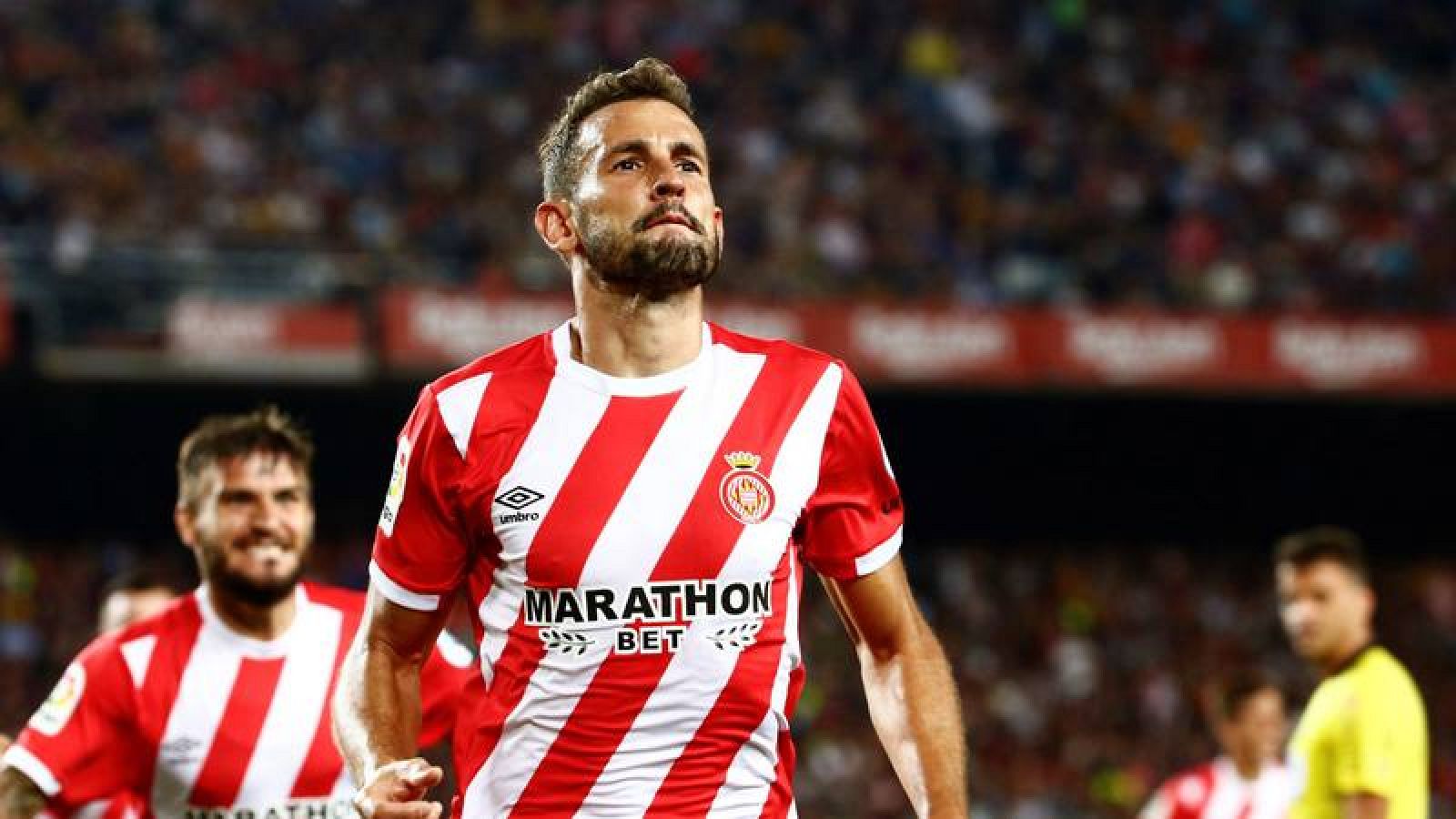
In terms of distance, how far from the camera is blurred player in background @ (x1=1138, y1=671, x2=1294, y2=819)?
783cm

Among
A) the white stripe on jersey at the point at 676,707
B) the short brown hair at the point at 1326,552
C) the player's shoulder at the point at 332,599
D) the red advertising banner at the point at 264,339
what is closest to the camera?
the white stripe on jersey at the point at 676,707

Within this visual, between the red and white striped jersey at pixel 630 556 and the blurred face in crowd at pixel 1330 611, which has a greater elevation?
the blurred face in crowd at pixel 1330 611

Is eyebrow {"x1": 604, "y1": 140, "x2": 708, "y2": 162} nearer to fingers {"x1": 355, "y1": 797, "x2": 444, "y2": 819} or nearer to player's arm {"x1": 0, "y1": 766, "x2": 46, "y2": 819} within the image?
fingers {"x1": 355, "y1": 797, "x2": 444, "y2": 819}

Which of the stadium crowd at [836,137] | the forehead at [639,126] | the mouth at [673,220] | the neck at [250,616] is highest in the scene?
the stadium crowd at [836,137]

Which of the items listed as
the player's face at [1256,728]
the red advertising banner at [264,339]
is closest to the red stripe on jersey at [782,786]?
the player's face at [1256,728]

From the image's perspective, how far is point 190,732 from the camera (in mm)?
4633

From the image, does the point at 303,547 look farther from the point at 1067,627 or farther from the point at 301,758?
the point at 1067,627

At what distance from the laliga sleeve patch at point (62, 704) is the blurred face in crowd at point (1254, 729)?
4.65 m

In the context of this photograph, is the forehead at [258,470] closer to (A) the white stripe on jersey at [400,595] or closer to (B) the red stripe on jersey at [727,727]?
(A) the white stripe on jersey at [400,595]

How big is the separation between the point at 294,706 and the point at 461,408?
1.63 metres

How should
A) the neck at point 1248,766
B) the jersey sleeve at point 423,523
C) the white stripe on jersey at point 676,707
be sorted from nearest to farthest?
1. the white stripe on jersey at point 676,707
2. the jersey sleeve at point 423,523
3. the neck at point 1248,766

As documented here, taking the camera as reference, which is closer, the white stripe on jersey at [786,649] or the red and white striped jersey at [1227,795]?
the white stripe on jersey at [786,649]

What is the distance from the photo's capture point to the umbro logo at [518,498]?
329 centimetres

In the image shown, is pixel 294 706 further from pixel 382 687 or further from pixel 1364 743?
pixel 1364 743
